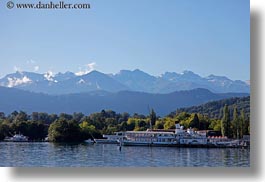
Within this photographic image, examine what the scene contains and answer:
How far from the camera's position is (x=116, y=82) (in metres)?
8.32

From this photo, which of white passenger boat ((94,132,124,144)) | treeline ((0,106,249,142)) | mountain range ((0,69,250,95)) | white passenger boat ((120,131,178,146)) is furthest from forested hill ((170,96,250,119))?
white passenger boat ((94,132,124,144))

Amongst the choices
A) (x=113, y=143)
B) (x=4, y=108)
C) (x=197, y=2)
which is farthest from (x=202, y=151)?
(x=4, y=108)

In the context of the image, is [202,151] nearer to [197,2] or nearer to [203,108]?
[203,108]

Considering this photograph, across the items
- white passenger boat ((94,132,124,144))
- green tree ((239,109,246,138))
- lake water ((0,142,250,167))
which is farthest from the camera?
white passenger boat ((94,132,124,144))

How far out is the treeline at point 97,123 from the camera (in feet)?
27.2

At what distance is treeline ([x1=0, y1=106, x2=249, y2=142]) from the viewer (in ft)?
27.2

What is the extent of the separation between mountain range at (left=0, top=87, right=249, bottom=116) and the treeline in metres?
0.06

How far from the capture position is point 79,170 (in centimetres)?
795

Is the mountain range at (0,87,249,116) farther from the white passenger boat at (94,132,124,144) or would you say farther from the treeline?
the white passenger boat at (94,132,124,144)

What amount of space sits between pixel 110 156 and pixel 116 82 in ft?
2.77

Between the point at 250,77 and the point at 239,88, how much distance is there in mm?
231

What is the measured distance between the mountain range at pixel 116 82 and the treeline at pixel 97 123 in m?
0.28

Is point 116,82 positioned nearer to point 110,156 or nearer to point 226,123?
point 110,156

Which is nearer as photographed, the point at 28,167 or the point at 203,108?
the point at 28,167
